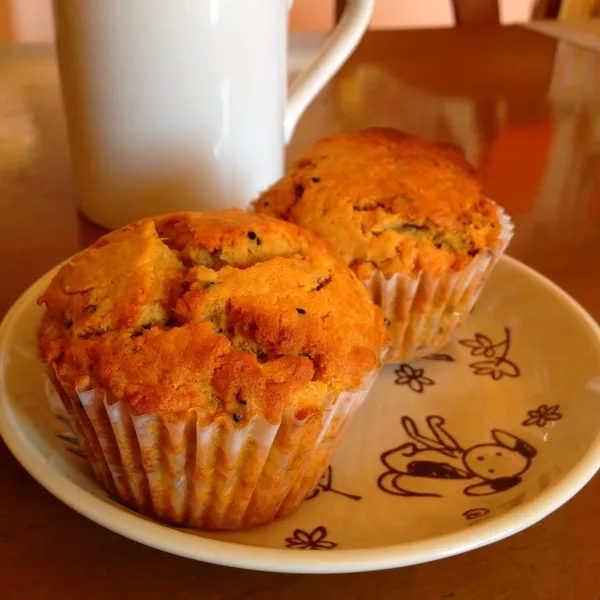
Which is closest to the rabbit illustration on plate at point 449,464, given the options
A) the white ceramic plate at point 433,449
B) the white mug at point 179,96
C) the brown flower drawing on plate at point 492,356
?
the white ceramic plate at point 433,449

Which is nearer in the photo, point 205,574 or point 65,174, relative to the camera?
point 205,574

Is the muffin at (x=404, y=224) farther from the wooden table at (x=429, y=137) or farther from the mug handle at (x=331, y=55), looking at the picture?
the wooden table at (x=429, y=137)

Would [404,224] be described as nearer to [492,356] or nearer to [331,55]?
[492,356]

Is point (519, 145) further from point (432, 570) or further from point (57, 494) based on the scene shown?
point (57, 494)

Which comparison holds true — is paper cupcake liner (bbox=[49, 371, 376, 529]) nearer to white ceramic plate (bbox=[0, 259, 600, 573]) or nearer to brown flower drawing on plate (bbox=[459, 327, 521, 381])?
white ceramic plate (bbox=[0, 259, 600, 573])

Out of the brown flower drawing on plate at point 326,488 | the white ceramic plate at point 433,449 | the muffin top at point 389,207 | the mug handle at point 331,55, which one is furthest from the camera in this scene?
the mug handle at point 331,55

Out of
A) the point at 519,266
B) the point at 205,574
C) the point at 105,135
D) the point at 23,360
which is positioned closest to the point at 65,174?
the point at 105,135
